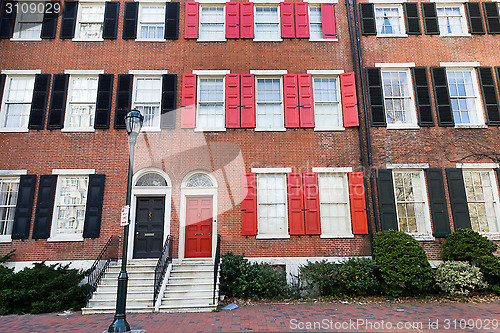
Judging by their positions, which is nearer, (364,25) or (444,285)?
(444,285)

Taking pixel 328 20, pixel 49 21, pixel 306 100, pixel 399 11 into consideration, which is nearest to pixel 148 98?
pixel 49 21

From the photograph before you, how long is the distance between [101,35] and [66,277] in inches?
362

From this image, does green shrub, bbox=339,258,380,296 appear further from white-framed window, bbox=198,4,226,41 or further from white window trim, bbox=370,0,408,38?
white-framed window, bbox=198,4,226,41

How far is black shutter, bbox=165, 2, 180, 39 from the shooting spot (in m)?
12.4

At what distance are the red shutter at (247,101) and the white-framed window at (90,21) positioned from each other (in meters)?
6.10

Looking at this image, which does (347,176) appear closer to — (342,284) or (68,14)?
(342,284)

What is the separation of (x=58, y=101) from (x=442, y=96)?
14.7m

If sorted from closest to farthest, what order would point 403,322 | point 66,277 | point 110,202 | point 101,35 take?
point 403,322
point 66,277
point 110,202
point 101,35

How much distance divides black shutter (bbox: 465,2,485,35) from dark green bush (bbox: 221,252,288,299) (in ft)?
41.1

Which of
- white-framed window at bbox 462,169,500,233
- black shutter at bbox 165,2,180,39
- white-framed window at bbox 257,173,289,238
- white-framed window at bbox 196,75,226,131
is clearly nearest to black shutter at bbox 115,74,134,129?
black shutter at bbox 165,2,180,39

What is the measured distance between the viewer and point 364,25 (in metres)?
12.6

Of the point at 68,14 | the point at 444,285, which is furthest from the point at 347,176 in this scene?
the point at 68,14

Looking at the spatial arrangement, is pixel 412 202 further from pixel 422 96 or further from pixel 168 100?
pixel 168 100

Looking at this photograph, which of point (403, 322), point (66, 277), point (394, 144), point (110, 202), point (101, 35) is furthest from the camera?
point (101, 35)
